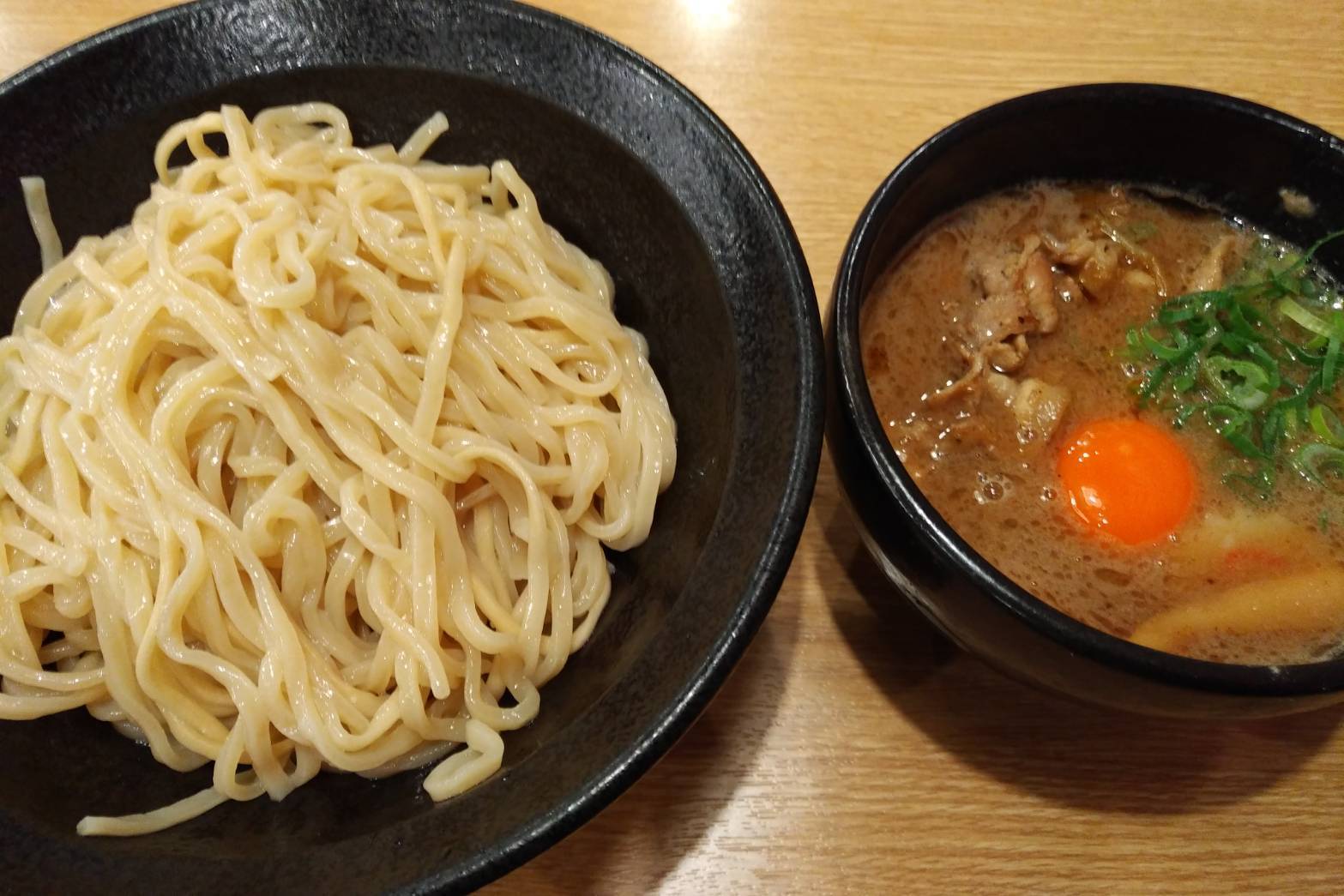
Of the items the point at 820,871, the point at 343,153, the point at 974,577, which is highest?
the point at 343,153

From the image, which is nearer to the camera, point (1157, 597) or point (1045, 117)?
point (1157, 597)

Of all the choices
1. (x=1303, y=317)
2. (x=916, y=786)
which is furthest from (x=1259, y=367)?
(x=916, y=786)

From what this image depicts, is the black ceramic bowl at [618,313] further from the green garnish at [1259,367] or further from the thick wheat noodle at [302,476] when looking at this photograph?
the green garnish at [1259,367]

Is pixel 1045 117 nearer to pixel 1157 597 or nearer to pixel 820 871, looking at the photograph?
pixel 1157 597

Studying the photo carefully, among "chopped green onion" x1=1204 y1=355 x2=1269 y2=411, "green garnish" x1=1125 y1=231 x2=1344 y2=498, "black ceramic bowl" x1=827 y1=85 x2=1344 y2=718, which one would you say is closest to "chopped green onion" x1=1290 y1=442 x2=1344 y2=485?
"green garnish" x1=1125 y1=231 x2=1344 y2=498

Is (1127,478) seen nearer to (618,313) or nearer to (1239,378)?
(1239,378)

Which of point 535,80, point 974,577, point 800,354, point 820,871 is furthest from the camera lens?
point 535,80

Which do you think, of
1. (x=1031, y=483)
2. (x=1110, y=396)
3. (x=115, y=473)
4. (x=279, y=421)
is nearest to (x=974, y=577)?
(x=1031, y=483)
